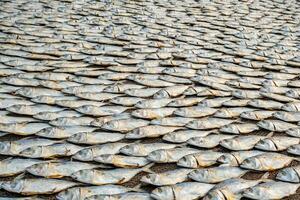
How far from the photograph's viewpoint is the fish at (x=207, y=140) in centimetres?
255

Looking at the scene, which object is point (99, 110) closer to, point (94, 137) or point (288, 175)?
point (94, 137)

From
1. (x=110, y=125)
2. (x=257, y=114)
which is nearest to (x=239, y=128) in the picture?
(x=257, y=114)

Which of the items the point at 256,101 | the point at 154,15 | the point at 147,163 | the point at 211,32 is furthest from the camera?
the point at 154,15

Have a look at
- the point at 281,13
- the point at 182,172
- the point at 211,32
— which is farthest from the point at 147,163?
the point at 281,13

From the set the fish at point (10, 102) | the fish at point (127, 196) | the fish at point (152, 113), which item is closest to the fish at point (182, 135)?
the fish at point (152, 113)

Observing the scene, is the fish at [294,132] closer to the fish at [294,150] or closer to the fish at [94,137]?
the fish at [294,150]

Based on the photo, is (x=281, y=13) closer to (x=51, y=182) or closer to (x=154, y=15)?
(x=154, y=15)

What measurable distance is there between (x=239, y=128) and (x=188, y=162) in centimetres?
58

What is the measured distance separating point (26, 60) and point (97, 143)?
5.44 feet

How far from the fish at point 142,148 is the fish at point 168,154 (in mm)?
52

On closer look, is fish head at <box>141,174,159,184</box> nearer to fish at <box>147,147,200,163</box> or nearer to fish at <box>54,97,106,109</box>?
fish at <box>147,147,200,163</box>

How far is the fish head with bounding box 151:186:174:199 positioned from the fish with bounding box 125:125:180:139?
589 millimetres

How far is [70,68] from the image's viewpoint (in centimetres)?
371

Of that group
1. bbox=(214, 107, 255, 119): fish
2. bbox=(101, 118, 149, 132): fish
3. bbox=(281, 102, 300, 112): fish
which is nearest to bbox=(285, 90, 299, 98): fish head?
bbox=(281, 102, 300, 112): fish
